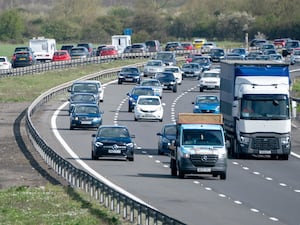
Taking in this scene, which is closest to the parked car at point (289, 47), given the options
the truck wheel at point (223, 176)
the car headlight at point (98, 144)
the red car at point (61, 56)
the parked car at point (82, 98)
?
the red car at point (61, 56)

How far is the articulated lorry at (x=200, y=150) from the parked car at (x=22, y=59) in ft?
210

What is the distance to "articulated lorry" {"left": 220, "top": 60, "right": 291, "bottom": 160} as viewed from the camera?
45625mm

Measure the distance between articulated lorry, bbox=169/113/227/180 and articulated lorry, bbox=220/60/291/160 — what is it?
627 cm

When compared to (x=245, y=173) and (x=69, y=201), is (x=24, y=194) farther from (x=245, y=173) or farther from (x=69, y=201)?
(x=245, y=173)

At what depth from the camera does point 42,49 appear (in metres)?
114

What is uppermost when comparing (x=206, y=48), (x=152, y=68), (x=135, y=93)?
(x=135, y=93)

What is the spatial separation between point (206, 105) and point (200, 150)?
26.4 meters

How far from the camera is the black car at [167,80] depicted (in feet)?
274

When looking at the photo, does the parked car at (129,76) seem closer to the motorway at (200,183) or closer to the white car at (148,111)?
the white car at (148,111)

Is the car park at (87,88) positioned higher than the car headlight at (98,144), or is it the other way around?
the car headlight at (98,144)

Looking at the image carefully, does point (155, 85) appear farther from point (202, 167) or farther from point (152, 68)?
point (202, 167)

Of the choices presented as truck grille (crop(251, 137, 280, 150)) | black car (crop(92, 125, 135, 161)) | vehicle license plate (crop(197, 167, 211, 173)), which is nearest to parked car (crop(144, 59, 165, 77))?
truck grille (crop(251, 137, 280, 150))

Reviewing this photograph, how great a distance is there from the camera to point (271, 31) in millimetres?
155750

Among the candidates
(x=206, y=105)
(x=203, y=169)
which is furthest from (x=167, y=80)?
(x=203, y=169)
